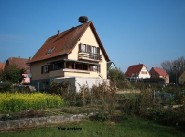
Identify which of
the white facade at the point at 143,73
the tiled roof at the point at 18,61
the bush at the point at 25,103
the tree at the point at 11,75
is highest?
the tiled roof at the point at 18,61

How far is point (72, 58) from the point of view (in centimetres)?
3550

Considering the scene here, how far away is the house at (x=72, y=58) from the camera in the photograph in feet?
116

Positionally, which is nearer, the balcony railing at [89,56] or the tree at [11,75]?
the balcony railing at [89,56]

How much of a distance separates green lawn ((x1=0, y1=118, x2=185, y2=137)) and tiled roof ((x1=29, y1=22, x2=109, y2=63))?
2407 centimetres

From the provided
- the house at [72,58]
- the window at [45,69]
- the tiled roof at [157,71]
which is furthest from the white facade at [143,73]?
the window at [45,69]

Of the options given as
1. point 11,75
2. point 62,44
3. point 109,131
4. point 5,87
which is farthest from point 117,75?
point 109,131

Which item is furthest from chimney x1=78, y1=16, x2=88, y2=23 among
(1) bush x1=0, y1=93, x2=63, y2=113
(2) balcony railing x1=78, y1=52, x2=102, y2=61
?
(1) bush x1=0, y1=93, x2=63, y2=113

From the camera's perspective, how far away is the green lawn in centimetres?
909

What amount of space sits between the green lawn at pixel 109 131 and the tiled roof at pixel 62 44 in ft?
79.0

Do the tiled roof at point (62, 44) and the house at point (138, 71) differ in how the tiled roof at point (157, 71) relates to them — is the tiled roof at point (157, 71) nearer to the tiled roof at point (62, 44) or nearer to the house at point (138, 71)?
the house at point (138, 71)

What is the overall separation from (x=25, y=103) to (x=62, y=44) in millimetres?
24798

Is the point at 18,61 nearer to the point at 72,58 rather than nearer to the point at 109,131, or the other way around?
the point at 72,58

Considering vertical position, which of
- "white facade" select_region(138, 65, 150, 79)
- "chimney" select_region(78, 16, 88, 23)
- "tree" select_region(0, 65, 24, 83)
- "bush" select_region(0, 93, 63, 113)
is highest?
"chimney" select_region(78, 16, 88, 23)

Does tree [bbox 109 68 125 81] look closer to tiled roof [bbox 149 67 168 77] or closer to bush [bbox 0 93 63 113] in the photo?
bush [bbox 0 93 63 113]
